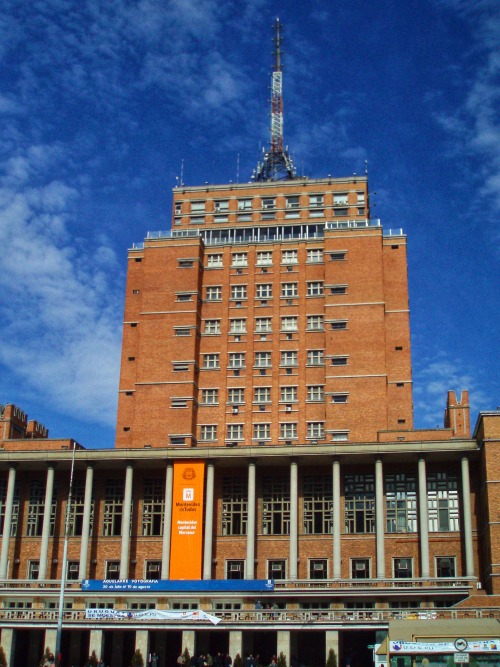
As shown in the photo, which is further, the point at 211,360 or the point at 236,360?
the point at 211,360

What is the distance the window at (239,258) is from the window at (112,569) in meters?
34.1

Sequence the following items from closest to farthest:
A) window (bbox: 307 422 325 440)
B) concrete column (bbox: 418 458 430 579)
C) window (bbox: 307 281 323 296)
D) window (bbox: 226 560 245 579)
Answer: concrete column (bbox: 418 458 430 579)
window (bbox: 226 560 245 579)
window (bbox: 307 422 325 440)
window (bbox: 307 281 323 296)

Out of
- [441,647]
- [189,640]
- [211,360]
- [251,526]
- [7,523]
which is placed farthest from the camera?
[211,360]

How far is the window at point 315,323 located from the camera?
97.9 m

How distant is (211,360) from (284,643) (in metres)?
33.1

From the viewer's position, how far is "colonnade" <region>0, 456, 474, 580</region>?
264ft

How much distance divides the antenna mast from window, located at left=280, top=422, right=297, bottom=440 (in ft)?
119

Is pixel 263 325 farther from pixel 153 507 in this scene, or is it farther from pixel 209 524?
pixel 209 524

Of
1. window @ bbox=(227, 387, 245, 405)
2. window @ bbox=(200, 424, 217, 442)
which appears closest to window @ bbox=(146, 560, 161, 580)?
window @ bbox=(200, 424, 217, 442)

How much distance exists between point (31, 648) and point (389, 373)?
41.8 meters

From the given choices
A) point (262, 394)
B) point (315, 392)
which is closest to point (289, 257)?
point (262, 394)

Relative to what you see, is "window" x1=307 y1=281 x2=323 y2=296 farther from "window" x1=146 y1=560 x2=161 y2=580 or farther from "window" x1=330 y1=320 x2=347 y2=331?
"window" x1=146 y1=560 x2=161 y2=580

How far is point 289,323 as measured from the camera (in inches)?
3893

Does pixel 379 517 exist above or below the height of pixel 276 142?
below
